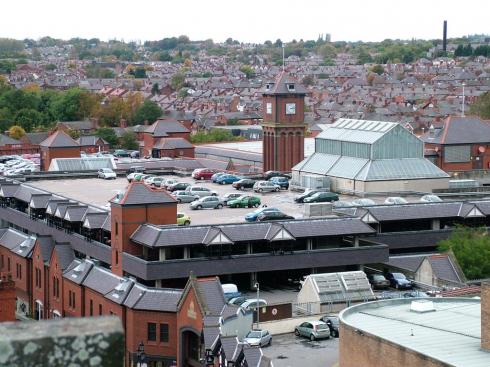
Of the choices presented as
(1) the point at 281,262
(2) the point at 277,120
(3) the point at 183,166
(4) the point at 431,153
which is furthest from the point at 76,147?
(1) the point at 281,262

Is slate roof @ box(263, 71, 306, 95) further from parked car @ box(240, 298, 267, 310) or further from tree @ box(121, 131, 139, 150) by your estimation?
tree @ box(121, 131, 139, 150)

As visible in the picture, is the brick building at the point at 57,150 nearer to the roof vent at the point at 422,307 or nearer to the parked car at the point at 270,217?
the parked car at the point at 270,217

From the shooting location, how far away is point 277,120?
79.2 metres

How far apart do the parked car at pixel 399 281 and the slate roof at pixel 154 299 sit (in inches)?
420

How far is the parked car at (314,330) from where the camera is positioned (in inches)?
1490

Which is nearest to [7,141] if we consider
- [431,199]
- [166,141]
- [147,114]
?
[166,141]

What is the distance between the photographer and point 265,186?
6569 cm

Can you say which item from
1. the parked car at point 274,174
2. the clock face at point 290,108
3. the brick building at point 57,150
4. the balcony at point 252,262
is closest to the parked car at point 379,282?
the balcony at point 252,262

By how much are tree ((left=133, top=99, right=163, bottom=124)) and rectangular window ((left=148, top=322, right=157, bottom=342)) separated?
105 metres

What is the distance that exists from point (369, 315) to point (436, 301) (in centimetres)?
299

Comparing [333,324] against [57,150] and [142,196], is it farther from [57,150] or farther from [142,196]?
[57,150]

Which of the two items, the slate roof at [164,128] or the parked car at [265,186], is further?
the slate roof at [164,128]

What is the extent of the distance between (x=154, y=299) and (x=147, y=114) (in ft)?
351

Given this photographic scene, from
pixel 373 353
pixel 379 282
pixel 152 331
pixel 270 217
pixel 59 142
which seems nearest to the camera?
pixel 373 353
